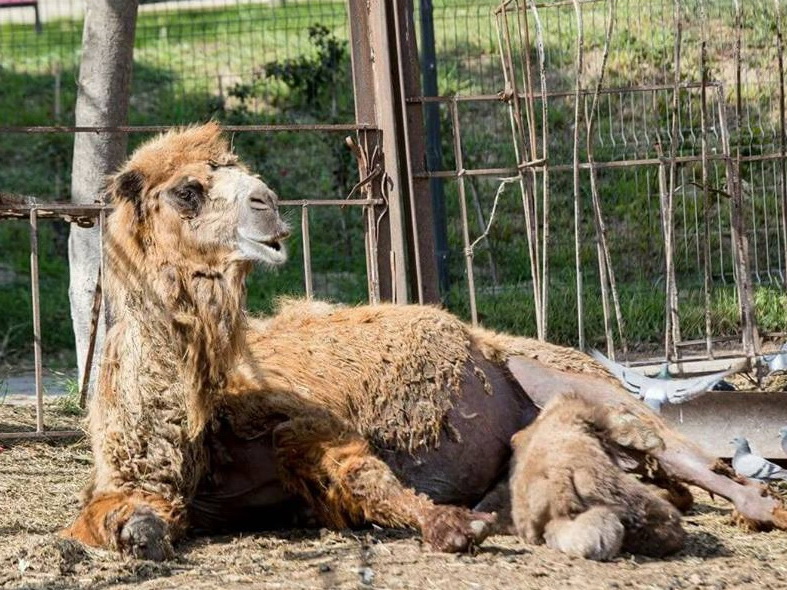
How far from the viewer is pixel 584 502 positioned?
4.69 meters

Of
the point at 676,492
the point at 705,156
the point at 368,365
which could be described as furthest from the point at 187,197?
the point at 705,156

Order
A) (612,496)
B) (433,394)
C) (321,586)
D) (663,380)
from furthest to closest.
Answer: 1. (663,380)
2. (433,394)
3. (612,496)
4. (321,586)

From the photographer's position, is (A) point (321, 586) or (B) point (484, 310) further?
(B) point (484, 310)

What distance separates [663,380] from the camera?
22.4 ft

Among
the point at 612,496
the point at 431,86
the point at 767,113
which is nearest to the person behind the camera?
the point at 612,496

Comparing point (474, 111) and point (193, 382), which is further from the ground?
point (474, 111)

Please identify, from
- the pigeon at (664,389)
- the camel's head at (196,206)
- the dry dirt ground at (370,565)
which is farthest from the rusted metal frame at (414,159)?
the dry dirt ground at (370,565)

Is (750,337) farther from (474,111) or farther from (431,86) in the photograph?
(474,111)

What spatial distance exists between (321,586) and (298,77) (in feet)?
40.3

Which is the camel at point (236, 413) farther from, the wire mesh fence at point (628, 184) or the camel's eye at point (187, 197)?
the wire mesh fence at point (628, 184)

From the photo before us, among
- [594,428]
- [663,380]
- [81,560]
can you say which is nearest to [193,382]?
[81,560]

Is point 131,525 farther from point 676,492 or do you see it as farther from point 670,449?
point 676,492

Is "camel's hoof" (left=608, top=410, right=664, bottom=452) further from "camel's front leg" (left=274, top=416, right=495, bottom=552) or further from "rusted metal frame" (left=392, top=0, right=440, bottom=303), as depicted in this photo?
"rusted metal frame" (left=392, top=0, right=440, bottom=303)

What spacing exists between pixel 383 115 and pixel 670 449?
2743 millimetres
